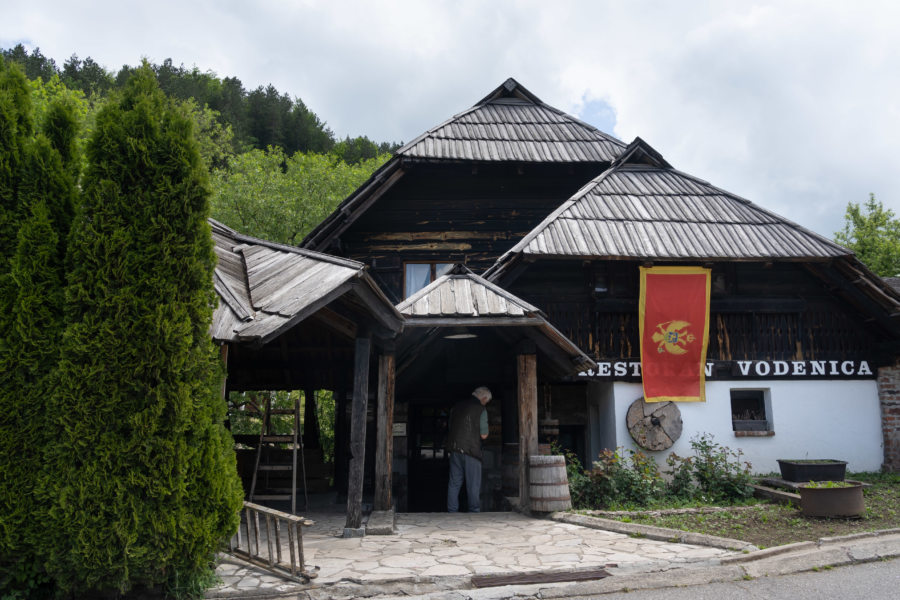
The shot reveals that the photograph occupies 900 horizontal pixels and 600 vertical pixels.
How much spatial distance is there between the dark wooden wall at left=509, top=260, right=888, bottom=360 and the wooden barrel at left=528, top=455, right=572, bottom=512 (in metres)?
3.29

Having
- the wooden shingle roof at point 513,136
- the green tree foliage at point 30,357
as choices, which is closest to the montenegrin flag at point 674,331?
the wooden shingle roof at point 513,136

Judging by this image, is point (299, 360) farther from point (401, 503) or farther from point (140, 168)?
point (140, 168)

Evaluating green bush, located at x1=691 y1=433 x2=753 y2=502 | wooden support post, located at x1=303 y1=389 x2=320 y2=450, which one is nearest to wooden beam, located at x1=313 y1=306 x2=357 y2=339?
wooden support post, located at x1=303 y1=389 x2=320 y2=450

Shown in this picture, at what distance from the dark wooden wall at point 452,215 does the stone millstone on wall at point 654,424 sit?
3962mm

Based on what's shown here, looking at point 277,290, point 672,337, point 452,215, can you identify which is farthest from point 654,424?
point 277,290

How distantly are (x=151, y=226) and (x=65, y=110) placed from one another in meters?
1.31

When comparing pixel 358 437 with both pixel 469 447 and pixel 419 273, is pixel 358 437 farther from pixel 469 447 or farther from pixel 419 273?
pixel 419 273

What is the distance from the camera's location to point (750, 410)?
1146 centimetres

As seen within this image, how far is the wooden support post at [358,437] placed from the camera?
7.05 m

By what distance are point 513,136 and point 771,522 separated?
29.3ft

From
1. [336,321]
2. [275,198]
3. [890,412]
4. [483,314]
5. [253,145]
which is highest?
[253,145]

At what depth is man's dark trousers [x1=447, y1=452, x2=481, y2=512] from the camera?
934 cm

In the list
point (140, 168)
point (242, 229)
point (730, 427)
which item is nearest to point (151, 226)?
point (140, 168)

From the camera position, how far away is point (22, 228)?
4.86 metres
